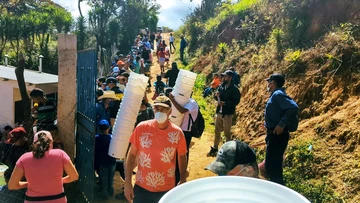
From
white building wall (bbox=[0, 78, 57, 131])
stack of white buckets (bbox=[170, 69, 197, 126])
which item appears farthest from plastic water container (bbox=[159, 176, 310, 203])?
white building wall (bbox=[0, 78, 57, 131])

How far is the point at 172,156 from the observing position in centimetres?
327

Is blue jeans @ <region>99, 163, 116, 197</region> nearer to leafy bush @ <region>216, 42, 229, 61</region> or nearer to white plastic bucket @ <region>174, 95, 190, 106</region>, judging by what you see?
white plastic bucket @ <region>174, 95, 190, 106</region>

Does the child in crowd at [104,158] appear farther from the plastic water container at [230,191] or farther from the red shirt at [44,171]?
the plastic water container at [230,191]

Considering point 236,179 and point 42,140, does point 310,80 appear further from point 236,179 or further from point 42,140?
point 236,179

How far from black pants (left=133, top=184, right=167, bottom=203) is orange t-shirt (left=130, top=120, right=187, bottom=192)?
1.5 inches

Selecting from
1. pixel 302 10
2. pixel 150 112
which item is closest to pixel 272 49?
pixel 302 10

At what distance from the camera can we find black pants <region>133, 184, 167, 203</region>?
3279mm

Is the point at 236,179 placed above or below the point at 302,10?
below

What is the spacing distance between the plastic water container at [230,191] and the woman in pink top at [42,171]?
79.4 inches

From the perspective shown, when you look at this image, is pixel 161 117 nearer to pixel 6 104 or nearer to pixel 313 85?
pixel 313 85

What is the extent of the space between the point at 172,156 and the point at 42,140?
1.18 m

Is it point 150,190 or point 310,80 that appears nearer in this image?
point 150,190

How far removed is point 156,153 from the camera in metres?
3.20

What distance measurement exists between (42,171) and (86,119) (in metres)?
1.72
